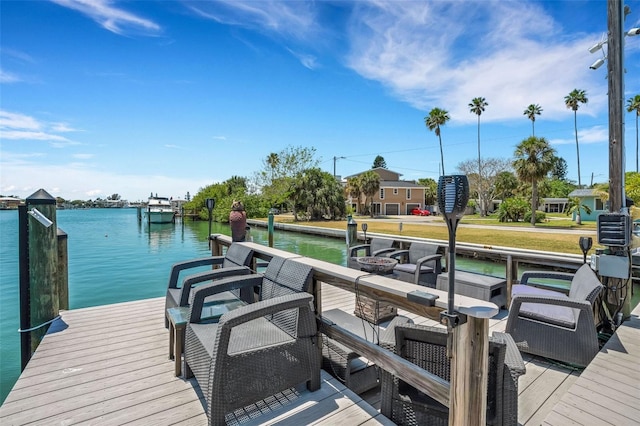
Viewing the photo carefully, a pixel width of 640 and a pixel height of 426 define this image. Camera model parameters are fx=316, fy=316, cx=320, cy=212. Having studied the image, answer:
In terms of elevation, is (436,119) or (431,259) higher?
(436,119)

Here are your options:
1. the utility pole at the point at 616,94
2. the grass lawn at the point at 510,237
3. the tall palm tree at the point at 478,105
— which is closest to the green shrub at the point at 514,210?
the grass lawn at the point at 510,237

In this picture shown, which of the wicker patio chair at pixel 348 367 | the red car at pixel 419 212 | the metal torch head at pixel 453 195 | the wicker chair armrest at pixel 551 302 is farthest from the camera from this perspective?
the red car at pixel 419 212

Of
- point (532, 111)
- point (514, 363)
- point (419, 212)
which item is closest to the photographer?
A: point (514, 363)

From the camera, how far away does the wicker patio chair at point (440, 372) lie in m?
1.36

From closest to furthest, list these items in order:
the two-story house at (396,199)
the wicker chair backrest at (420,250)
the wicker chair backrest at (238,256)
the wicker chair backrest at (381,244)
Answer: the wicker chair backrest at (238,256)
the wicker chair backrest at (420,250)
the wicker chair backrest at (381,244)
the two-story house at (396,199)

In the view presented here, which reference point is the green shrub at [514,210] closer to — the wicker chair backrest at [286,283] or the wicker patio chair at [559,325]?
the wicker patio chair at [559,325]

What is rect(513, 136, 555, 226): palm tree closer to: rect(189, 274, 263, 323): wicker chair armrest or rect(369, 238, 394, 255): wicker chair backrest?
rect(369, 238, 394, 255): wicker chair backrest

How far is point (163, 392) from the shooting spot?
1907 millimetres

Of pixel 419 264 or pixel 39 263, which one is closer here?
pixel 39 263

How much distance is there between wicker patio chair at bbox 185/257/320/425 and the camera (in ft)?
4.86

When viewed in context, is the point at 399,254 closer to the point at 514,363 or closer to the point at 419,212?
the point at 514,363

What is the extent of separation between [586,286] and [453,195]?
2.19 metres

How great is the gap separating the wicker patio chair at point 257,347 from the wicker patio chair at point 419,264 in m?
2.34

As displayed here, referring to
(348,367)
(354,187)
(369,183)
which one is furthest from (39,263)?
(354,187)
